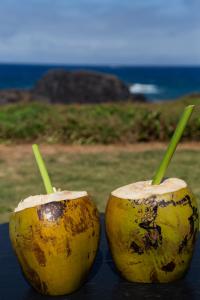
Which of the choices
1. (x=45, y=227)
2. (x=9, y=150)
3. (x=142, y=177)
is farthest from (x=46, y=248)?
(x=9, y=150)

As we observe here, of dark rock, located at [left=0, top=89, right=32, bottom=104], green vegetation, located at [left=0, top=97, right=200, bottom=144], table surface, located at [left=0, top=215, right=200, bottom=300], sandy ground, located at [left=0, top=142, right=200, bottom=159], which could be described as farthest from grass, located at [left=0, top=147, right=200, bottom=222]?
dark rock, located at [left=0, top=89, right=32, bottom=104]

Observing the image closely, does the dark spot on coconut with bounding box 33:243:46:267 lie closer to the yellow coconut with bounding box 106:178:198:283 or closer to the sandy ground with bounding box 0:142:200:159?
the yellow coconut with bounding box 106:178:198:283

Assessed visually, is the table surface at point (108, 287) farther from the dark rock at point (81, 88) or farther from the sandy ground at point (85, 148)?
the dark rock at point (81, 88)

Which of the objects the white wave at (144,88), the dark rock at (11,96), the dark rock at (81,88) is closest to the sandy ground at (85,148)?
the dark rock at (11,96)

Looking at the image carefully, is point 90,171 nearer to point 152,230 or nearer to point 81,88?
point 152,230

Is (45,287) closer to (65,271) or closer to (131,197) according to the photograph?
(65,271)

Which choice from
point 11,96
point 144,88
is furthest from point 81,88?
point 144,88
